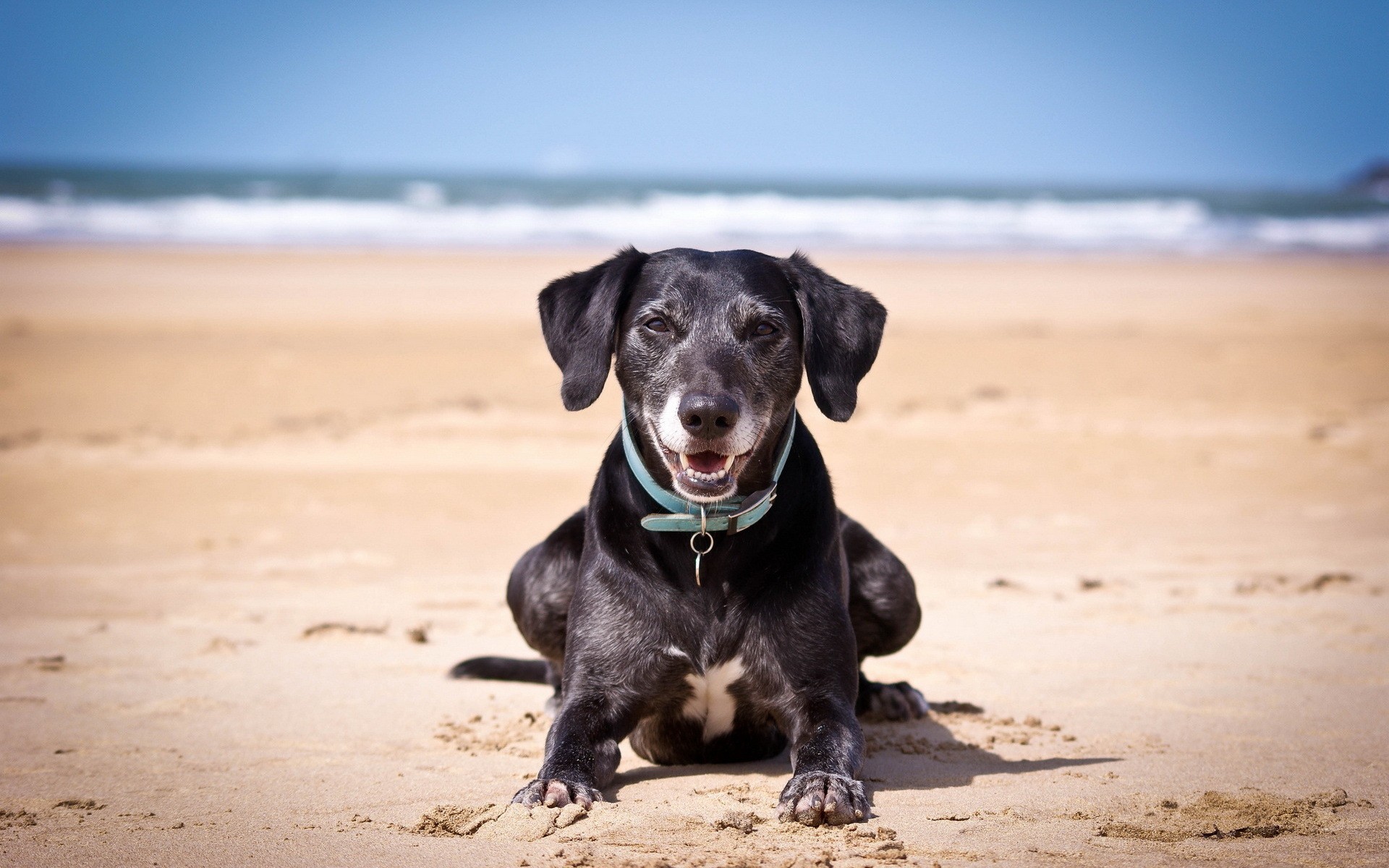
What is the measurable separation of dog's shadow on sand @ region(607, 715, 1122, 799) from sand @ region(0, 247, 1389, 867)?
0.02m

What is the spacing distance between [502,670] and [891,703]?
1.71m

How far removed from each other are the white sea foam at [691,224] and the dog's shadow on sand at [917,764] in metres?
28.4

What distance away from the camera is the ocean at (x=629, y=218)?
33.9 meters

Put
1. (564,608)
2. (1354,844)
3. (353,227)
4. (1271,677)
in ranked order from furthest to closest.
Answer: (353,227), (1271,677), (564,608), (1354,844)

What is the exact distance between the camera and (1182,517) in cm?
870

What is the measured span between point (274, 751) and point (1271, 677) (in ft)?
13.3

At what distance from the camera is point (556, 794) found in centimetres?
362

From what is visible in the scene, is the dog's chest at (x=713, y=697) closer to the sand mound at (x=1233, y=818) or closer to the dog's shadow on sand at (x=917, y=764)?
the dog's shadow on sand at (x=917, y=764)

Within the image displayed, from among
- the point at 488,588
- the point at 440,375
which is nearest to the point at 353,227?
the point at 440,375

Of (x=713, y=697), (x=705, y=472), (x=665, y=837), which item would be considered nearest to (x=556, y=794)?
(x=665, y=837)

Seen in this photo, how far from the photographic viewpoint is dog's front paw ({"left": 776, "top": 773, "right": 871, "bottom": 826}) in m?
3.47

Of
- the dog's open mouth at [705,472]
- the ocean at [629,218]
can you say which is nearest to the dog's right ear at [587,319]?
the dog's open mouth at [705,472]

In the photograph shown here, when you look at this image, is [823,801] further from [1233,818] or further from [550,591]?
[550,591]

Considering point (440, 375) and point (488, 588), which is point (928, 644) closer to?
point (488, 588)
